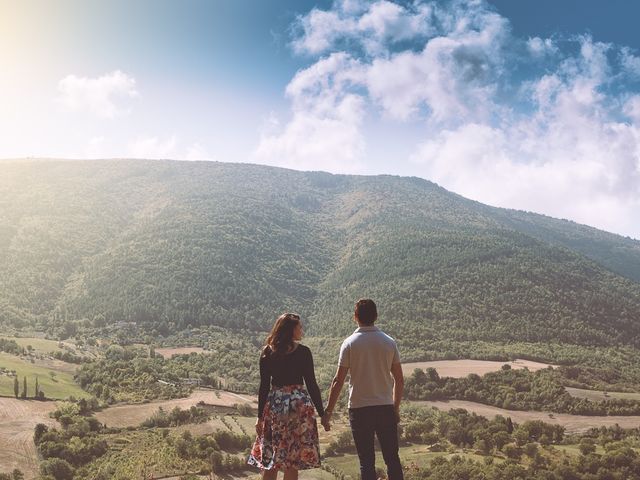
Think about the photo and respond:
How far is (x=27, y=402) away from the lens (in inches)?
2940

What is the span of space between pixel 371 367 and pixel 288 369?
4.62ft

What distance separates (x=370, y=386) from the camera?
9.42 meters

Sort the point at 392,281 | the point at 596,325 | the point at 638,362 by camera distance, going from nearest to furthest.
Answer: the point at 638,362, the point at 596,325, the point at 392,281

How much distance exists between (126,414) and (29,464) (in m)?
24.7

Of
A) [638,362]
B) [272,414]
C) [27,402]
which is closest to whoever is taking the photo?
[272,414]

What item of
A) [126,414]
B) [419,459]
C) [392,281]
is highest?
[392,281]

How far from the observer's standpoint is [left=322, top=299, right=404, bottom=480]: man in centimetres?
941

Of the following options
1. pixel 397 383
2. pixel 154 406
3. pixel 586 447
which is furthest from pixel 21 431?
pixel 397 383

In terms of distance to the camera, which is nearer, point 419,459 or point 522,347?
point 419,459

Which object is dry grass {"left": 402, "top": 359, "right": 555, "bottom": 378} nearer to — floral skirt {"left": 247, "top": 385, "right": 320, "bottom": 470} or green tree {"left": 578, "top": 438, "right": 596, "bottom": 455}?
green tree {"left": 578, "top": 438, "right": 596, "bottom": 455}

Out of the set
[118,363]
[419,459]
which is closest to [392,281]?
[118,363]

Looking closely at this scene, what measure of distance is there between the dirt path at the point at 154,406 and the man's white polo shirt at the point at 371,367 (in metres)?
68.7

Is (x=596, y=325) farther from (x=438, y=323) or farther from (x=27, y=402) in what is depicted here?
(x=27, y=402)

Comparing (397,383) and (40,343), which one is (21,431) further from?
(397,383)
